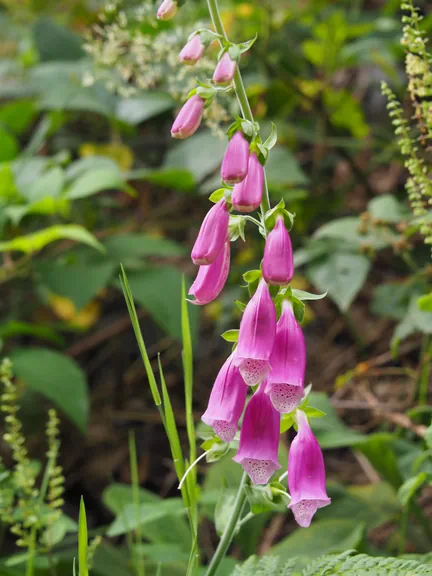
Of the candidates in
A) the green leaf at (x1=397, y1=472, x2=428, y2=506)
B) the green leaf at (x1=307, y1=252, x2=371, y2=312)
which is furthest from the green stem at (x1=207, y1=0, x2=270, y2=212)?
the green leaf at (x1=307, y1=252, x2=371, y2=312)

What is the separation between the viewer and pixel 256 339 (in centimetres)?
71

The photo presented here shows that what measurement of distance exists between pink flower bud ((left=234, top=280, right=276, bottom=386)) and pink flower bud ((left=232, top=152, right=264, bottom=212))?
0.10 meters

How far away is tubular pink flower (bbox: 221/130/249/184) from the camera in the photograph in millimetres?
689

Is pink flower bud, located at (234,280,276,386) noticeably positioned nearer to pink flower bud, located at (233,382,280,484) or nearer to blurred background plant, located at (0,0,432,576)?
pink flower bud, located at (233,382,280,484)

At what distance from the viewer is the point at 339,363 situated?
88.1 inches

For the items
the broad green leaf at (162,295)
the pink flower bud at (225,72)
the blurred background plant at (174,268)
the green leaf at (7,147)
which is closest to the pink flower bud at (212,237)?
the pink flower bud at (225,72)

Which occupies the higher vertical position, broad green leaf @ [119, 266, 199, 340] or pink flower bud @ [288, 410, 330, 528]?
pink flower bud @ [288, 410, 330, 528]

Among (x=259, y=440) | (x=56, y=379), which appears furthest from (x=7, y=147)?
(x=259, y=440)

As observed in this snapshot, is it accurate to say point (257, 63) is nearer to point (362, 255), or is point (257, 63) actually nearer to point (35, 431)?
point (362, 255)

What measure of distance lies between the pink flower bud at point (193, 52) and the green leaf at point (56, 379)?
3.12 ft

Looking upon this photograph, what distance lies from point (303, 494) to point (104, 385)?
1.62 metres

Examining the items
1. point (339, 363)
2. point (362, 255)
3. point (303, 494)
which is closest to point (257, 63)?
point (362, 255)

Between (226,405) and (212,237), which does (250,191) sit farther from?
(226,405)

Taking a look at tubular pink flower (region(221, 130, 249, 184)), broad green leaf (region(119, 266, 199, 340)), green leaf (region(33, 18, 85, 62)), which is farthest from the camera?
green leaf (region(33, 18, 85, 62))
